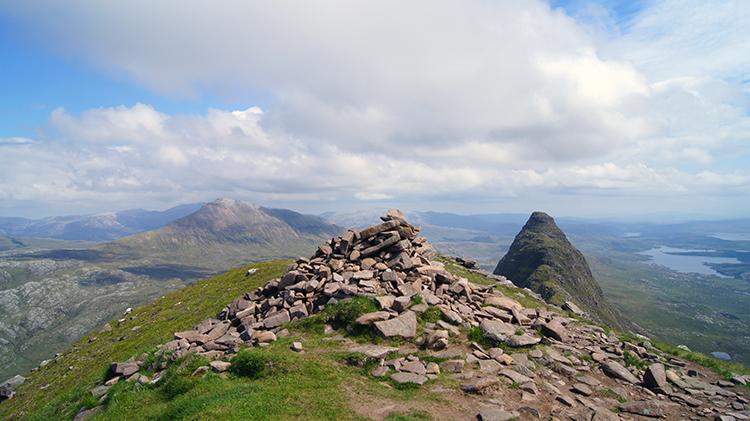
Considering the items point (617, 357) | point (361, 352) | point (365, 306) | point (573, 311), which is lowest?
point (573, 311)

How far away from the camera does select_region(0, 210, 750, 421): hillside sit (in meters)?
14.1

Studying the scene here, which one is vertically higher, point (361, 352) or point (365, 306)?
point (365, 306)

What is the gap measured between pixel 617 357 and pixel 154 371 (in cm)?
2984

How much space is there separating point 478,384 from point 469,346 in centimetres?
488

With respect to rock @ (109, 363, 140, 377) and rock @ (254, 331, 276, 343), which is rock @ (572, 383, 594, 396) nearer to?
rock @ (254, 331, 276, 343)

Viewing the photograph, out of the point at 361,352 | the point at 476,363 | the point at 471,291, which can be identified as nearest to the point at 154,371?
the point at 361,352

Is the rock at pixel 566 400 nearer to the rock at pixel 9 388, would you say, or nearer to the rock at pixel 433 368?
the rock at pixel 433 368

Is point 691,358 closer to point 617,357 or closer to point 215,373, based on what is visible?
point 617,357

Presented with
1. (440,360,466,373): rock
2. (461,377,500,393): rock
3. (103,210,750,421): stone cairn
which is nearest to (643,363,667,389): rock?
(103,210,750,421): stone cairn

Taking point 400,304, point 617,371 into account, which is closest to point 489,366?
point 400,304

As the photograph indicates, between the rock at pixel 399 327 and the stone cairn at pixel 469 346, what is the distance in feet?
0.24

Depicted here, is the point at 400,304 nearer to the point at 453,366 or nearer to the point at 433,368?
the point at 433,368

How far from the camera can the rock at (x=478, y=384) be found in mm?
15156

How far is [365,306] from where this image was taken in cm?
2258
